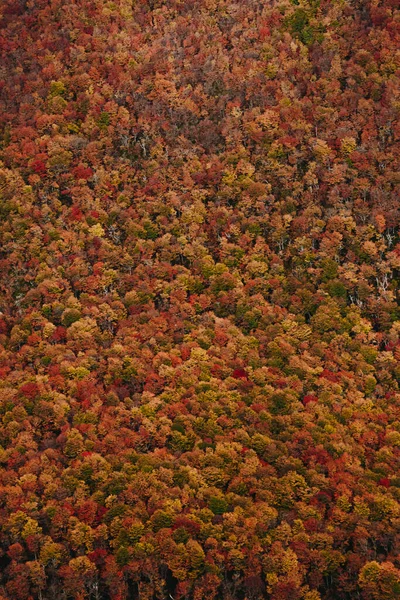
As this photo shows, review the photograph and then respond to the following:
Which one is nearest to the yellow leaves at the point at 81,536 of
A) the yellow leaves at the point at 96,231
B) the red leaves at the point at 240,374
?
the red leaves at the point at 240,374

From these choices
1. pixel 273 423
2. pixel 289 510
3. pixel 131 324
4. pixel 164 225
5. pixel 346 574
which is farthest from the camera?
pixel 164 225

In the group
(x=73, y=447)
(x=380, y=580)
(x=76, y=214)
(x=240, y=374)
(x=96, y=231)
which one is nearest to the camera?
(x=380, y=580)

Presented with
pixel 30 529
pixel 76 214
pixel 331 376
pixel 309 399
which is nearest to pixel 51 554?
pixel 30 529

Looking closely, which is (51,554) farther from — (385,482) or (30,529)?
(385,482)

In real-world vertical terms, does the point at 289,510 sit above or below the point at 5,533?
above

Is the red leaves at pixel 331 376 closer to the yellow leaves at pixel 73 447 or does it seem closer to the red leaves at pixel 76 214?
the yellow leaves at pixel 73 447

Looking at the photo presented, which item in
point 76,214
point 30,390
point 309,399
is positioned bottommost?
point 30,390

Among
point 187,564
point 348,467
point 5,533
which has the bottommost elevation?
point 5,533

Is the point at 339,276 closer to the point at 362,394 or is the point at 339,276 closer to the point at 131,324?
the point at 362,394

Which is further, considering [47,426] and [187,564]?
[47,426]

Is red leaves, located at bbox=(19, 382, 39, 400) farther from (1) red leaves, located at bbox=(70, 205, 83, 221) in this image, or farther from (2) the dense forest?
(1) red leaves, located at bbox=(70, 205, 83, 221)

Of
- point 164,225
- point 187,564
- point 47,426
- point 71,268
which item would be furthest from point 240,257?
point 187,564
